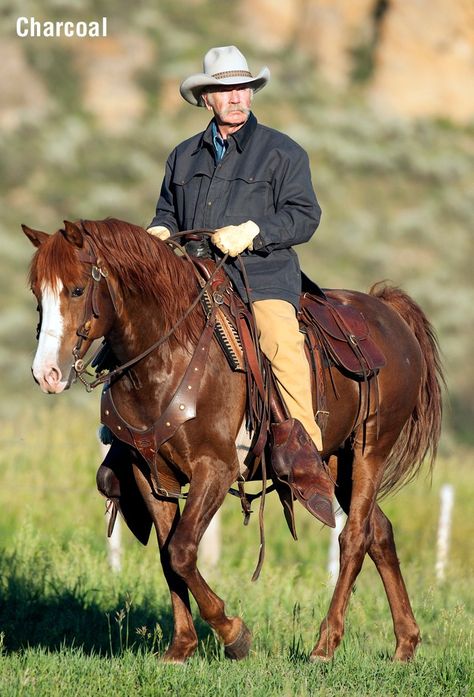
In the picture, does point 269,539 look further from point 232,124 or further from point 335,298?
point 232,124

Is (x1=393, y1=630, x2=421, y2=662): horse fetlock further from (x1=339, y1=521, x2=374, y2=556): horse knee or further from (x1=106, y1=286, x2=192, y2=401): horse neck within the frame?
(x1=106, y1=286, x2=192, y2=401): horse neck

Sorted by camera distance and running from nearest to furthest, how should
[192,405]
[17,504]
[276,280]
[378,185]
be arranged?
[192,405]
[276,280]
[17,504]
[378,185]

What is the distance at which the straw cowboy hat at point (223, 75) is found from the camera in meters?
6.73

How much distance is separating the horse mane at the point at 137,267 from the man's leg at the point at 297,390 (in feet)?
1.47

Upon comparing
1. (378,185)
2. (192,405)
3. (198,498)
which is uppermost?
(378,185)

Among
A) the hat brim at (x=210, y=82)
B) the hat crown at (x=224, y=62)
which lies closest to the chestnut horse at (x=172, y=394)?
the hat brim at (x=210, y=82)

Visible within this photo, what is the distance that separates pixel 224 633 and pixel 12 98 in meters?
30.9

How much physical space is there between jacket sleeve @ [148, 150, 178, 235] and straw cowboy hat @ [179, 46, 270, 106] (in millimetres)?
468

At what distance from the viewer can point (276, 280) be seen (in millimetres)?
6805

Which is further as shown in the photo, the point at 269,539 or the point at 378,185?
the point at 378,185

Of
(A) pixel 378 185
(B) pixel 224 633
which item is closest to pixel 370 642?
(B) pixel 224 633

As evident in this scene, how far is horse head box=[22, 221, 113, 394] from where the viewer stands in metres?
5.59

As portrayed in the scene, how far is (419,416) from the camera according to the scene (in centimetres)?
834

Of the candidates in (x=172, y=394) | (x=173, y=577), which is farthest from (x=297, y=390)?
(x=173, y=577)
